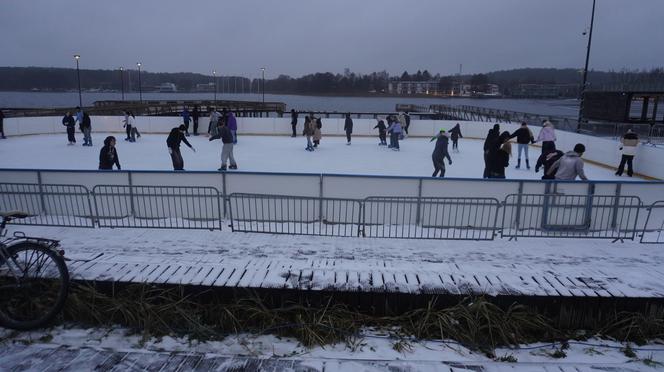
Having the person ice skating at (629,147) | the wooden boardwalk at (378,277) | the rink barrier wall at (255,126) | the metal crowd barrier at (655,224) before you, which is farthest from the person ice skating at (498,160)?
the rink barrier wall at (255,126)

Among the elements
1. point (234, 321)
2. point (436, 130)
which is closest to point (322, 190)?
point (234, 321)

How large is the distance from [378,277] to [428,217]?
2978 mm

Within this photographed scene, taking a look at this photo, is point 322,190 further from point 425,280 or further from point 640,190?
point 640,190

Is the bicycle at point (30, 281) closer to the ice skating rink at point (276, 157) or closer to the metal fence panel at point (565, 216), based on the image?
the metal fence panel at point (565, 216)

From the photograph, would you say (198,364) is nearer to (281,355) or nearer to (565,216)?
(281,355)

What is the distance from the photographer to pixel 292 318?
176 inches

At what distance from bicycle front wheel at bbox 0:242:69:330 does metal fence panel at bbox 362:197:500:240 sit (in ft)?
13.9

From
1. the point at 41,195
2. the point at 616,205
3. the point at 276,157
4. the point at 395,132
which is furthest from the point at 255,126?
the point at 616,205

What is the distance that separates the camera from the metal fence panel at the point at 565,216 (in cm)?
730

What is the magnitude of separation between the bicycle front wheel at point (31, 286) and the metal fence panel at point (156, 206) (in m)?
3.27

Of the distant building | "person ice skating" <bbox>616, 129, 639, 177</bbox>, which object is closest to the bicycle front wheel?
"person ice skating" <bbox>616, 129, 639, 177</bbox>

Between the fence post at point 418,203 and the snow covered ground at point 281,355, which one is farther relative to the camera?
the fence post at point 418,203

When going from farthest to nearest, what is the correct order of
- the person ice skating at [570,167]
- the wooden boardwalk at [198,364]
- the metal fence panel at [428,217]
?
1. the person ice skating at [570,167]
2. the metal fence panel at [428,217]
3. the wooden boardwalk at [198,364]

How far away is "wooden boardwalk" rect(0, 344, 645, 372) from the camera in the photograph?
3.73 meters
